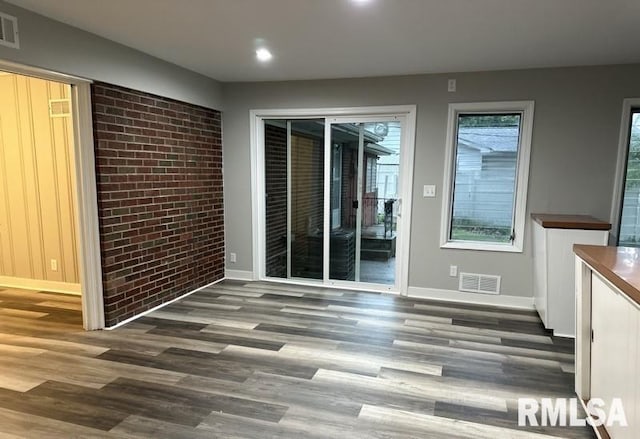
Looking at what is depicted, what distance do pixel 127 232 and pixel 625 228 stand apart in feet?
14.9

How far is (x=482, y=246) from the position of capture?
3.98 metres

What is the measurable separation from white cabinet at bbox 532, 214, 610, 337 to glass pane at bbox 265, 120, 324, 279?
7.44 ft

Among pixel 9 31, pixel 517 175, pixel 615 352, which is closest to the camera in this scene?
pixel 615 352

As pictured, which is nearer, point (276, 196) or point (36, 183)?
point (36, 183)

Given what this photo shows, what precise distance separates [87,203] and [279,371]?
6.56ft

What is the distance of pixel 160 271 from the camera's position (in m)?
3.78

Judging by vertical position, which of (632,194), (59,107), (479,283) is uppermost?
(59,107)

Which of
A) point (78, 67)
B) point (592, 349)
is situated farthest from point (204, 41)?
point (592, 349)

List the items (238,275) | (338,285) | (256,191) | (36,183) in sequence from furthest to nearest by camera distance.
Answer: (238,275)
(256,191)
(338,285)
(36,183)

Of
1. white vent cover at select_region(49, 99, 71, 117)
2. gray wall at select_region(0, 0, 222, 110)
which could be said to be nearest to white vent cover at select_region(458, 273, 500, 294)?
gray wall at select_region(0, 0, 222, 110)

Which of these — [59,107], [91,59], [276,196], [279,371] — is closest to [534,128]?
[276,196]

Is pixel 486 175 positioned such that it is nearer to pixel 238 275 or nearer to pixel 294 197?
pixel 294 197

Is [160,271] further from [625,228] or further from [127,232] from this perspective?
[625,228]

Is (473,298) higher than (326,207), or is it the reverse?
(326,207)
